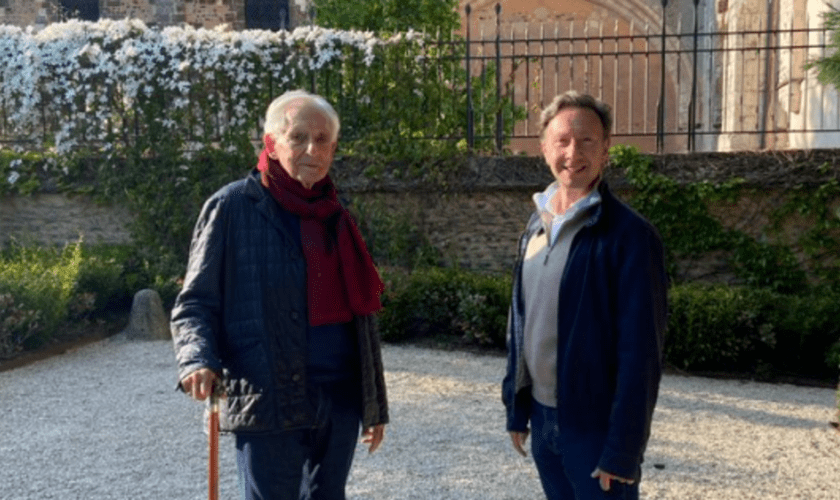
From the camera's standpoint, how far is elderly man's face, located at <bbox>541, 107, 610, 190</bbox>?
2842 millimetres

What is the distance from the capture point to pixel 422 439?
5.79 metres

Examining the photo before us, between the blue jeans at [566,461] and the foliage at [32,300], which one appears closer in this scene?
the blue jeans at [566,461]

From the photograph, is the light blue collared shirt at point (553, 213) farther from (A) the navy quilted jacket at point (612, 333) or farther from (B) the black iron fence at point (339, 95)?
(B) the black iron fence at point (339, 95)

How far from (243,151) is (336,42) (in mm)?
1302

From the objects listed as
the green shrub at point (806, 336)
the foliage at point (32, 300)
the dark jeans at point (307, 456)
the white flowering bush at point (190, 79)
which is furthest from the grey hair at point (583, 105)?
the white flowering bush at point (190, 79)

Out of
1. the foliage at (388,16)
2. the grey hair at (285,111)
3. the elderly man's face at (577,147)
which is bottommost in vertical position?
the elderly man's face at (577,147)

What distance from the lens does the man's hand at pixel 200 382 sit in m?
2.86

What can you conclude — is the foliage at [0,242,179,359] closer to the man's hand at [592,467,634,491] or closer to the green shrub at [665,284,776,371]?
the green shrub at [665,284,776,371]

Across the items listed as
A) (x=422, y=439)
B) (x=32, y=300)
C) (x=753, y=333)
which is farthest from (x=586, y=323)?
(x=32, y=300)

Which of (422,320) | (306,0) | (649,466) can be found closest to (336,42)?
(422,320)

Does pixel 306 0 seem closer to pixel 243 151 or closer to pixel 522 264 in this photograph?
pixel 243 151

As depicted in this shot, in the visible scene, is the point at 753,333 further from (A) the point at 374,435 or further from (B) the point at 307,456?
(B) the point at 307,456

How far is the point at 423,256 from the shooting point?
964 cm

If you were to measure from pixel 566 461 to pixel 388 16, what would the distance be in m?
9.78
